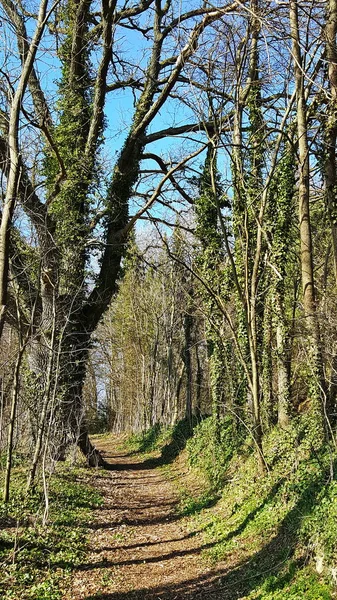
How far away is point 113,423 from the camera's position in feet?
126

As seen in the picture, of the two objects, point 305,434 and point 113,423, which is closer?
point 305,434

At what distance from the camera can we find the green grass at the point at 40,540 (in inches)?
222

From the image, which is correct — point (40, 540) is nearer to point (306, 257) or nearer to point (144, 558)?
point (144, 558)

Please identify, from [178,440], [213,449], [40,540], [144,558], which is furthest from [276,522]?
[178,440]

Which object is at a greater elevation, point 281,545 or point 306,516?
point 306,516

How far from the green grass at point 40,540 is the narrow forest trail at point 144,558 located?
0.66 ft

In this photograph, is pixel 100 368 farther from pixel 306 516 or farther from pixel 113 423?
pixel 306 516

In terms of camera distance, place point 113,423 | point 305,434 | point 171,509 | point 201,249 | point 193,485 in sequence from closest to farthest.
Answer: point 305,434
point 171,509
point 193,485
point 201,249
point 113,423

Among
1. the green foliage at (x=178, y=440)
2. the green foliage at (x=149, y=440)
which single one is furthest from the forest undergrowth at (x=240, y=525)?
the green foliage at (x=149, y=440)

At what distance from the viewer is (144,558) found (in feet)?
23.7

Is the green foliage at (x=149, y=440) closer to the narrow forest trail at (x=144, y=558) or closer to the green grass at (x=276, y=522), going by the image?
the narrow forest trail at (x=144, y=558)

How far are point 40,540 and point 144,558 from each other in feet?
4.86

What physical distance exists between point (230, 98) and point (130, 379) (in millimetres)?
24333

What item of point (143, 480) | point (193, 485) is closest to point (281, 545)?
point (193, 485)
